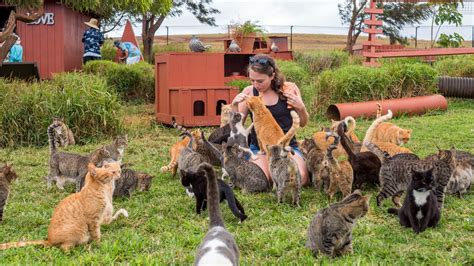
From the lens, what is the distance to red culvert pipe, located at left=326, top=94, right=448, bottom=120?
11.5m

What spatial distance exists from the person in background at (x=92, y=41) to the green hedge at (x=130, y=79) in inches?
70.0

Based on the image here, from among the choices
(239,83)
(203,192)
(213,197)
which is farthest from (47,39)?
(213,197)

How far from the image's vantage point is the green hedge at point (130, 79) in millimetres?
15312

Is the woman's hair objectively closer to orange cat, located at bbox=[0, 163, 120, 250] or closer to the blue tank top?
the blue tank top

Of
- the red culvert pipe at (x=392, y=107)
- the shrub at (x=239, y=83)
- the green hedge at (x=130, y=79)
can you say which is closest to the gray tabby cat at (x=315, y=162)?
the red culvert pipe at (x=392, y=107)

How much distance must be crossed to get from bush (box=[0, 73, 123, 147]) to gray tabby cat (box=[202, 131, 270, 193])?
4.01 m

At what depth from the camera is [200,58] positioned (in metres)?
11.2

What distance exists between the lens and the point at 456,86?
14.4 meters

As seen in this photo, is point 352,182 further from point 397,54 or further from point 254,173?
point 397,54

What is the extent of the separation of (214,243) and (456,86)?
1284 cm

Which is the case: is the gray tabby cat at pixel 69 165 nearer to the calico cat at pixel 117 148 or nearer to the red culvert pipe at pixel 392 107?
the calico cat at pixel 117 148

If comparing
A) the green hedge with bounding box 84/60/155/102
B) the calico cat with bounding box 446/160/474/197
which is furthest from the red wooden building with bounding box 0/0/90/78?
the calico cat with bounding box 446/160/474/197

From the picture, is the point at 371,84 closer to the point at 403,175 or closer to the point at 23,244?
the point at 403,175

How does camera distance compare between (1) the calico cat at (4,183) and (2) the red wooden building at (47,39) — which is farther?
(2) the red wooden building at (47,39)
